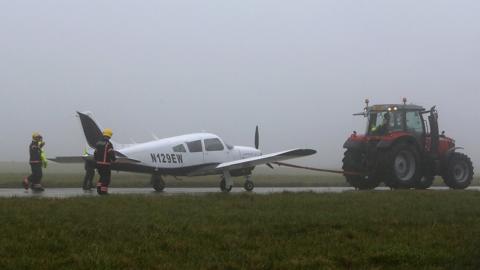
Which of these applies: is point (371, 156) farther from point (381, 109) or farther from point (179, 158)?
point (179, 158)

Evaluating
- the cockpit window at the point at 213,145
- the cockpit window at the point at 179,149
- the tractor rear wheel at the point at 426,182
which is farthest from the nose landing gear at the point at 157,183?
the tractor rear wheel at the point at 426,182

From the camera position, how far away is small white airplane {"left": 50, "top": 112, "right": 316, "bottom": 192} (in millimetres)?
20750

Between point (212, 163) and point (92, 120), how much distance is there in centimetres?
490

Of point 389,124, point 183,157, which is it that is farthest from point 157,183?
point 389,124

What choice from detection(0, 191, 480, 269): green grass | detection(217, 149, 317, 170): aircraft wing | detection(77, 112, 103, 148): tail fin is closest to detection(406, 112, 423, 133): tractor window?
detection(217, 149, 317, 170): aircraft wing

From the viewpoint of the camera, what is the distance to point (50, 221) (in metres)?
10.0

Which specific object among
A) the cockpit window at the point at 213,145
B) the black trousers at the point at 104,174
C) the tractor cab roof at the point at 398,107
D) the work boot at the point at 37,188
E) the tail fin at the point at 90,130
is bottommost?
the work boot at the point at 37,188

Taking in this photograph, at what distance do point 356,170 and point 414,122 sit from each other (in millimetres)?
2747

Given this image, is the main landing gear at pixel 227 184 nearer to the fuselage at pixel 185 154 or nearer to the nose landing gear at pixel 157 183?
the fuselage at pixel 185 154

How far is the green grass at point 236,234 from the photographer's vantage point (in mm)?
7402

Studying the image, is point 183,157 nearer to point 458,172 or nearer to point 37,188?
point 37,188

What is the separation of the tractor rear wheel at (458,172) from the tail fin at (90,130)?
13011 mm

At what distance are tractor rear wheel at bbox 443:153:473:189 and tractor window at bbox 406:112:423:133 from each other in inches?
64.4

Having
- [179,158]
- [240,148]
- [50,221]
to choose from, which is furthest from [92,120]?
[50,221]
